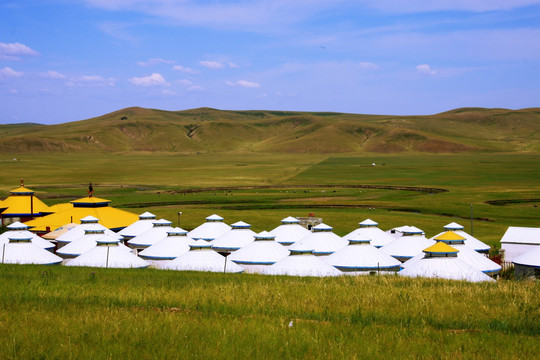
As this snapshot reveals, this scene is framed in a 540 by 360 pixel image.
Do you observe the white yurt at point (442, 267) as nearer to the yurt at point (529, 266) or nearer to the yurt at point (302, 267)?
the yurt at point (529, 266)

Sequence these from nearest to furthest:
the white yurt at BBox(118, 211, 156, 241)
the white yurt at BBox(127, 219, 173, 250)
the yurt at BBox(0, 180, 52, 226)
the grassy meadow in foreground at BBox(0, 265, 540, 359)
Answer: the grassy meadow in foreground at BBox(0, 265, 540, 359) → the white yurt at BBox(127, 219, 173, 250) → the white yurt at BBox(118, 211, 156, 241) → the yurt at BBox(0, 180, 52, 226)

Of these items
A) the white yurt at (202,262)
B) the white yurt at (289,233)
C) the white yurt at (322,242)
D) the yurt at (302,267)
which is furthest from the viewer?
the white yurt at (289,233)

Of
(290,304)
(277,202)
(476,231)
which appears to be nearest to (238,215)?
(277,202)

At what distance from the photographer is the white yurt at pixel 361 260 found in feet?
141

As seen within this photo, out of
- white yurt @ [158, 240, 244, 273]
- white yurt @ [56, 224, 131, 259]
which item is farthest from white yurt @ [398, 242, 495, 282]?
white yurt @ [56, 224, 131, 259]

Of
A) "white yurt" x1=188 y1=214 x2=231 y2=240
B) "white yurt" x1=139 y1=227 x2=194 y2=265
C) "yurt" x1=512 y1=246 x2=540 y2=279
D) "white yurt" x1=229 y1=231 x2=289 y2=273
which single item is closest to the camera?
"yurt" x1=512 y1=246 x2=540 y2=279

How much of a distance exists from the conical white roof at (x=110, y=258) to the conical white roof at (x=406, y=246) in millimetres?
20358

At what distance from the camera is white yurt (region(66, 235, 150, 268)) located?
135ft

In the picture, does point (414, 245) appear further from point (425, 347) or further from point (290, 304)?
point (425, 347)

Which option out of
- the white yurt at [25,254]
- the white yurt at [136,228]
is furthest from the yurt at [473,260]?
the white yurt at [136,228]

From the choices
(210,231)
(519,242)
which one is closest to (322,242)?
(210,231)

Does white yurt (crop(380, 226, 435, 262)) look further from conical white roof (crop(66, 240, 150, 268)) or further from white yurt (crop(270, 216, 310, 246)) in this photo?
conical white roof (crop(66, 240, 150, 268))

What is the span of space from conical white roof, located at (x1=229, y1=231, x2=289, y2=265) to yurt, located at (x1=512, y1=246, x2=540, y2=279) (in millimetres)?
16833

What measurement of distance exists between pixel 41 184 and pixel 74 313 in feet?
533
